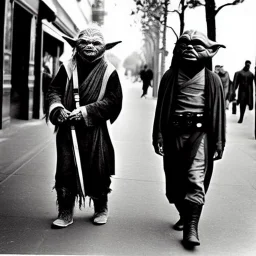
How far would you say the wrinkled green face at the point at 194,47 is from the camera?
Answer: 453cm

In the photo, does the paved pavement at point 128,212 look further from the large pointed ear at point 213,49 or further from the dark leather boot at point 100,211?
the large pointed ear at point 213,49

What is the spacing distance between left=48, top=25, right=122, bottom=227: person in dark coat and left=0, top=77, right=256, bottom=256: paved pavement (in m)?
0.37

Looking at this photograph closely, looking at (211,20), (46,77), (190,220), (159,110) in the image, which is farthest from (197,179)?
(46,77)

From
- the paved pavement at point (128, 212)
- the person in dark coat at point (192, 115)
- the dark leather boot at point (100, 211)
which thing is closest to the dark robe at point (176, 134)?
the person in dark coat at point (192, 115)

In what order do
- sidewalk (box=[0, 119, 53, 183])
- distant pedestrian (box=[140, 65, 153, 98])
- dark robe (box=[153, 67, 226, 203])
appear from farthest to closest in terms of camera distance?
1. distant pedestrian (box=[140, 65, 153, 98])
2. sidewalk (box=[0, 119, 53, 183])
3. dark robe (box=[153, 67, 226, 203])

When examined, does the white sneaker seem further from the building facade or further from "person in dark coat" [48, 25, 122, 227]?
the building facade

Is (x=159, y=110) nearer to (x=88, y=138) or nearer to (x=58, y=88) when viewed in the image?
(x=88, y=138)

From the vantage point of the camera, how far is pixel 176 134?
183 inches

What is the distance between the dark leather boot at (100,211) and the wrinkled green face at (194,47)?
60.5 inches

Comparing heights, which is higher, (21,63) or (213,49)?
(21,63)

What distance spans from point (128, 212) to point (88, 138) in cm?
104

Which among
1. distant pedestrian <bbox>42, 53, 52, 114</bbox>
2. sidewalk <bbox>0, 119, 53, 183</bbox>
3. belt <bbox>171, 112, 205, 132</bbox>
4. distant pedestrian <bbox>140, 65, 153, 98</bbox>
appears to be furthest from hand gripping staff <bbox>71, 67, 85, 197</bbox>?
distant pedestrian <bbox>140, 65, 153, 98</bbox>

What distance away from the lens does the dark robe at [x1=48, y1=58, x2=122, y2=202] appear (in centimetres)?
480

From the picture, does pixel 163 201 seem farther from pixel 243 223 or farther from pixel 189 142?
pixel 189 142
